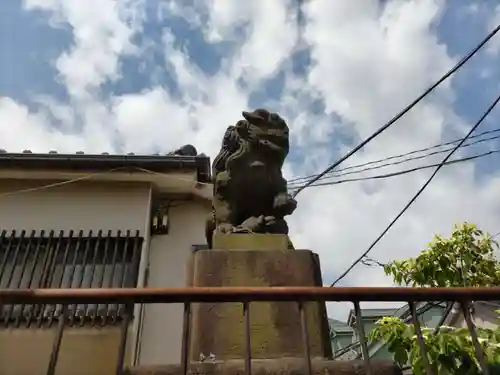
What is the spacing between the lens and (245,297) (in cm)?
207

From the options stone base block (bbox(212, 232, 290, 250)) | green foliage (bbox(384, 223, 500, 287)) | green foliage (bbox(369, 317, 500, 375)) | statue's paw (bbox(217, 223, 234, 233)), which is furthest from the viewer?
green foliage (bbox(384, 223, 500, 287))

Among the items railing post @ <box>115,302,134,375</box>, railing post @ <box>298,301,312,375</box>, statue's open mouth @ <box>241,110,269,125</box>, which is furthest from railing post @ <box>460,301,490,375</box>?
statue's open mouth @ <box>241,110,269,125</box>

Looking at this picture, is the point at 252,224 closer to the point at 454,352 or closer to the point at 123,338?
the point at 123,338

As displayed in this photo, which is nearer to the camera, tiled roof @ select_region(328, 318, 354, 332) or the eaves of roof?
the eaves of roof

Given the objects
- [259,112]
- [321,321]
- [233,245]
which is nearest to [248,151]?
[259,112]

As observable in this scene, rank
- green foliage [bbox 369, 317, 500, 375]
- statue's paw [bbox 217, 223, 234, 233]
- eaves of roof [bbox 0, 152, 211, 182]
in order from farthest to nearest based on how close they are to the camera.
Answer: eaves of roof [bbox 0, 152, 211, 182], green foliage [bbox 369, 317, 500, 375], statue's paw [bbox 217, 223, 234, 233]

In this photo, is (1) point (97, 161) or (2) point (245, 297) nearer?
(2) point (245, 297)

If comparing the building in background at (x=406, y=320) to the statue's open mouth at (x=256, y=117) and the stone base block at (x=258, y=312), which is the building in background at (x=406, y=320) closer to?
the stone base block at (x=258, y=312)

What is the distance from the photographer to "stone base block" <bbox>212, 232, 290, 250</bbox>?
329 centimetres

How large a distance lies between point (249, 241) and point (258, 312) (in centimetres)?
63

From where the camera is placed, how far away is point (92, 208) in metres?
7.45

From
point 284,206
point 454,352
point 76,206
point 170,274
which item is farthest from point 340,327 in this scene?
point 284,206

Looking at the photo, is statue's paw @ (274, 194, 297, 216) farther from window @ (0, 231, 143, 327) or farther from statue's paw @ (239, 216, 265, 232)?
window @ (0, 231, 143, 327)

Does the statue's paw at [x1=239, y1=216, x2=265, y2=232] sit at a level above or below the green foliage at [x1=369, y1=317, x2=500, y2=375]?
above
